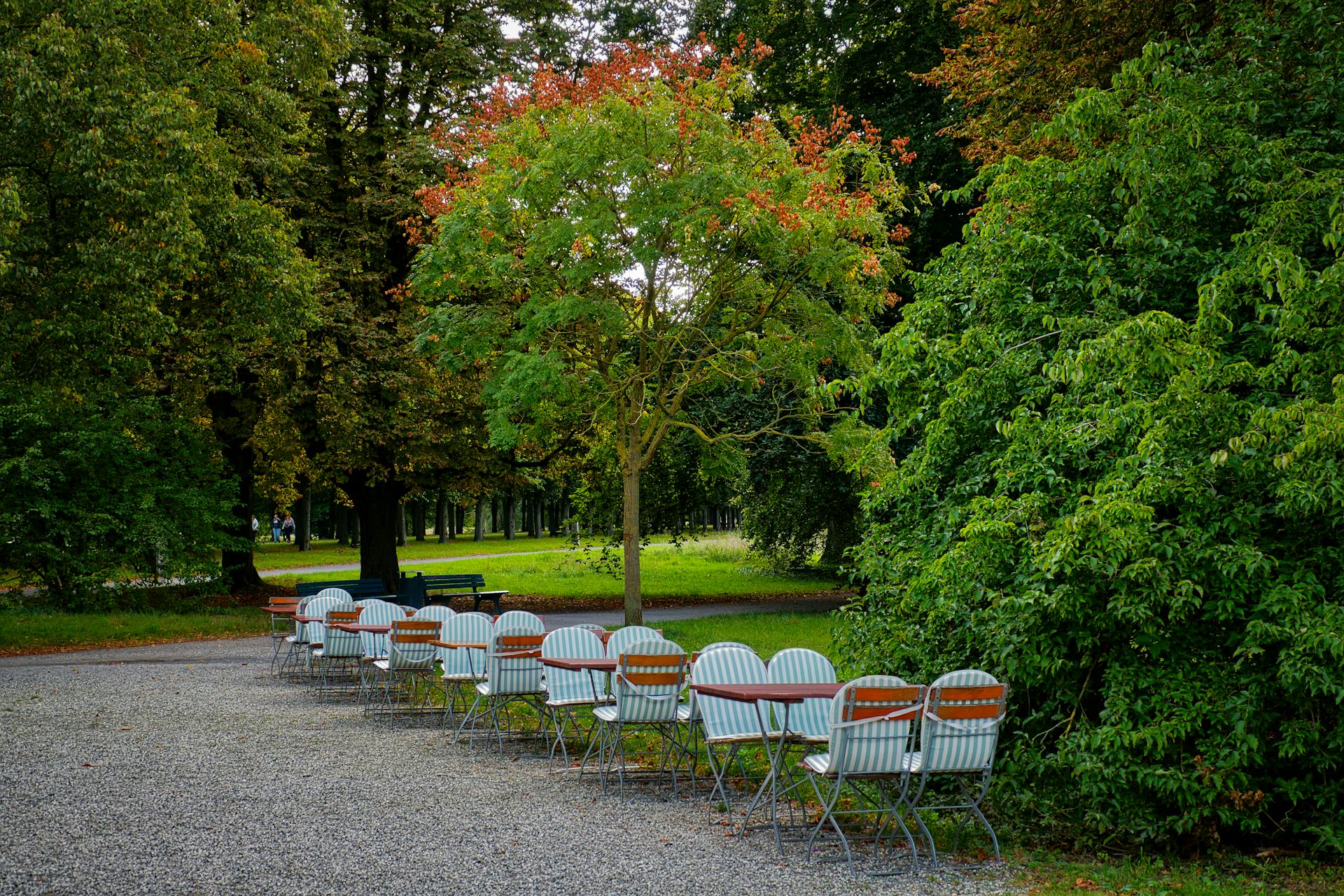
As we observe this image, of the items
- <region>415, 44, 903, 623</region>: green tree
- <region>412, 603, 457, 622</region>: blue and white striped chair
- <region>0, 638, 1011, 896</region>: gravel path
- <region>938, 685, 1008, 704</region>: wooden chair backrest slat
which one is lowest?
<region>0, 638, 1011, 896</region>: gravel path

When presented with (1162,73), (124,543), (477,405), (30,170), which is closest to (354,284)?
(477,405)

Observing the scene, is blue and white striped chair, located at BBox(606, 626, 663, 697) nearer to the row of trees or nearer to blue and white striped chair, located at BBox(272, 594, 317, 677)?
the row of trees

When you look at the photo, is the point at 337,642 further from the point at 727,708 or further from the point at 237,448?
the point at 237,448

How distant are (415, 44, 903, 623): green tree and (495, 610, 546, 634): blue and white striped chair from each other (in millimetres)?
4803

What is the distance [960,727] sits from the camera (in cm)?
623

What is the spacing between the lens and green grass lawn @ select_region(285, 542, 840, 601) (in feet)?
94.3

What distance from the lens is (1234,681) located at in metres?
6.26

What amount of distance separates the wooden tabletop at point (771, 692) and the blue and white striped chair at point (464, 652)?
3.75 meters

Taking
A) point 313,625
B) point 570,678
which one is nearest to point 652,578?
point 313,625

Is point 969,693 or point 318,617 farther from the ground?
point 969,693

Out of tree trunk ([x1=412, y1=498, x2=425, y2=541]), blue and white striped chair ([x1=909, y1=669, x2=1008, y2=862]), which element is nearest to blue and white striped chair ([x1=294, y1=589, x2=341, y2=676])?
blue and white striped chair ([x1=909, y1=669, x2=1008, y2=862])

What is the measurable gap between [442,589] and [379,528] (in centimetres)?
342

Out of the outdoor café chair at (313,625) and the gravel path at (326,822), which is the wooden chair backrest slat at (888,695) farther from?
the outdoor café chair at (313,625)

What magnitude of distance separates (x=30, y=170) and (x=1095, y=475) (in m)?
14.3
